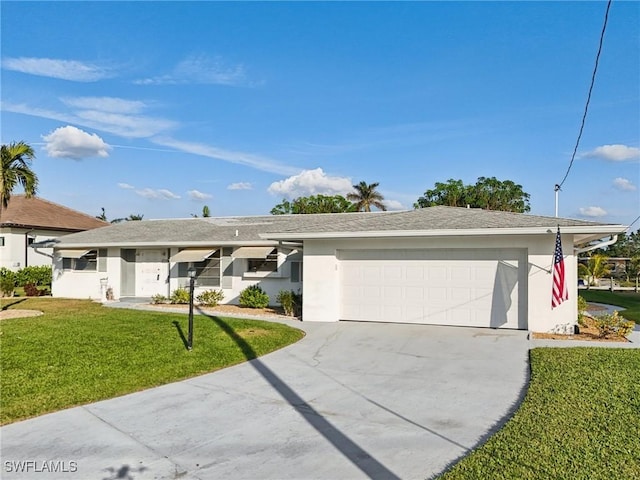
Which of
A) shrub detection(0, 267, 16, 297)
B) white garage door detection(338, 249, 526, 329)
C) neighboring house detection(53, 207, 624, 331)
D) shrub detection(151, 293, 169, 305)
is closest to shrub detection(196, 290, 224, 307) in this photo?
neighboring house detection(53, 207, 624, 331)

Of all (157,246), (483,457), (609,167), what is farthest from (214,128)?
(483,457)

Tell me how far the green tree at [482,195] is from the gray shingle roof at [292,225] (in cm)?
4055

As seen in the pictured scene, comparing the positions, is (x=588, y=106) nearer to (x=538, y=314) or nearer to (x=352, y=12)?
(x=538, y=314)

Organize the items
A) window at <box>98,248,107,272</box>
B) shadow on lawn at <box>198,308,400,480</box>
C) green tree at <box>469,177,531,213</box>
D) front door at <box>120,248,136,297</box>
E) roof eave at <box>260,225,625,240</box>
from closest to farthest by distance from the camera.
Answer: shadow on lawn at <box>198,308,400,480</box>, roof eave at <box>260,225,625,240</box>, front door at <box>120,248,136,297</box>, window at <box>98,248,107,272</box>, green tree at <box>469,177,531,213</box>

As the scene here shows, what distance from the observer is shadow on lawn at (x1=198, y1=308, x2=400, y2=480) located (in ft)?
15.8

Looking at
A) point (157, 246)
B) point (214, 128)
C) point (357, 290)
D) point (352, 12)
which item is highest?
point (352, 12)

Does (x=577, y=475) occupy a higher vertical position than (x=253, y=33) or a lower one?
lower

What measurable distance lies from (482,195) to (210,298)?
50332mm

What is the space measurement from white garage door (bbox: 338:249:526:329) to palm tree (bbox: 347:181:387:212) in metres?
40.3

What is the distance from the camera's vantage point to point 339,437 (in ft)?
18.8

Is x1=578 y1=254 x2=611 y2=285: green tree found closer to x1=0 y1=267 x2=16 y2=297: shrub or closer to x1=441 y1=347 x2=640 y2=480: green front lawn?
x1=441 y1=347 x2=640 y2=480: green front lawn

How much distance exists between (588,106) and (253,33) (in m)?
11.9

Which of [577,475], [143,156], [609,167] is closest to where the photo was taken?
[577,475]

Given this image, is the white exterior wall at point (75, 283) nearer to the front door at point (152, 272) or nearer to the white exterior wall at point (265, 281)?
the front door at point (152, 272)
